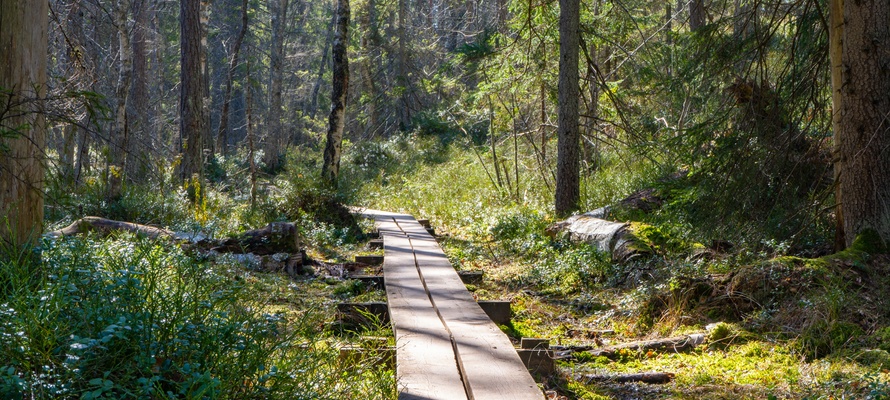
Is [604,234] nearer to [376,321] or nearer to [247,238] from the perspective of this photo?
[376,321]

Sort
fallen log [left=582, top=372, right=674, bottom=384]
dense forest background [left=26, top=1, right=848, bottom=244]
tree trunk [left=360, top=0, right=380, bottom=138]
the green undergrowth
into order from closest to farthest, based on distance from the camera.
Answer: the green undergrowth < fallen log [left=582, top=372, right=674, bottom=384] < dense forest background [left=26, top=1, right=848, bottom=244] < tree trunk [left=360, top=0, right=380, bottom=138]

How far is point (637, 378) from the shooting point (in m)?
5.20

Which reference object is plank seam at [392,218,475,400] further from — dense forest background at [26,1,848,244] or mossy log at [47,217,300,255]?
dense forest background at [26,1,848,244]

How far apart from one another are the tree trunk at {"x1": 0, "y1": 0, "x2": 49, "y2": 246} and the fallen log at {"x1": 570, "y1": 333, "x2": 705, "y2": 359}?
4311 mm

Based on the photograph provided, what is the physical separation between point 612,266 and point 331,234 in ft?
16.7

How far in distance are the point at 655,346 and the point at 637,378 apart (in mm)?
821

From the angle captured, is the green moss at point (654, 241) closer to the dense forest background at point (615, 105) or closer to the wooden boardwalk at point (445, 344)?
the dense forest background at point (615, 105)

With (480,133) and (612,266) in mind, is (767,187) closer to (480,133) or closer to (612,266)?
(612,266)

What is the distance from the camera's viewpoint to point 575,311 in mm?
7375

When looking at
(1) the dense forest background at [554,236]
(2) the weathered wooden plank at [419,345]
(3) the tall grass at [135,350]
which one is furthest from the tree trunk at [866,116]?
(3) the tall grass at [135,350]

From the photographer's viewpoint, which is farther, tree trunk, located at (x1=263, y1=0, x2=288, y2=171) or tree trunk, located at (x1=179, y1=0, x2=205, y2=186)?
tree trunk, located at (x1=263, y1=0, x2=288, y2=171)

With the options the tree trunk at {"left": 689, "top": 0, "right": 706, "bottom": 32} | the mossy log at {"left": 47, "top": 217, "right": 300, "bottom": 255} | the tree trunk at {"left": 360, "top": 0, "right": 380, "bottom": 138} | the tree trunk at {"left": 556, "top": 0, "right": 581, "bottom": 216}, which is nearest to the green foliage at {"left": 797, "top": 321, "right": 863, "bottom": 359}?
the tree trunk at {"left": 689, "top": 0, "right": 706, "bottom": 32}

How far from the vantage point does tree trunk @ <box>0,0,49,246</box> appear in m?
4.86

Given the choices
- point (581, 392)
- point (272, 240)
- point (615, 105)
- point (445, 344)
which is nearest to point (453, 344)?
point (445, 344)
